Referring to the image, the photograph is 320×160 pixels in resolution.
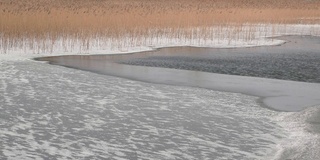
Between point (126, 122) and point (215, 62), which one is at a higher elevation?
point (215, 62)

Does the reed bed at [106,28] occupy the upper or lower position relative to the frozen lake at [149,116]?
upper

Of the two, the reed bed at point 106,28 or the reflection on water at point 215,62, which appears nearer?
the reflection on water at point 215,62

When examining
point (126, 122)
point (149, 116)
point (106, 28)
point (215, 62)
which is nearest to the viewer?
point (126, 122)

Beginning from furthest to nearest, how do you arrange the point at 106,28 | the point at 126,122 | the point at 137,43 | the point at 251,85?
1. the point at 106,28
2. the point at 137,43
3. the point at 251,85
4. the point at 126,122

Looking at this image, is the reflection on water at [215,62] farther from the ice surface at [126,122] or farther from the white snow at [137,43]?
the ice surface at [126,122]

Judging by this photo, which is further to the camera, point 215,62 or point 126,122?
point 215,62

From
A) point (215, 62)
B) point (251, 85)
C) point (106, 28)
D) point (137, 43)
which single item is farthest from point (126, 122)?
point (106, 28)

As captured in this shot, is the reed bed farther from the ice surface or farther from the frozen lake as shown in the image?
the ice surface

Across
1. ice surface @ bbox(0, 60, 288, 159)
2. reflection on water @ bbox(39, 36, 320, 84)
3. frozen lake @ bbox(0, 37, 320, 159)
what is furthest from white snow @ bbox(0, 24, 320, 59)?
ice surface @ bbox(0, 60, 288, 159)

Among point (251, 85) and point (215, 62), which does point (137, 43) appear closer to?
point (215, 62)

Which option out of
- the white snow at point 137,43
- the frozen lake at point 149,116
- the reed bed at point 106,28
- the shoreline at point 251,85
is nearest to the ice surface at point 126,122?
the frozen lake at point 149,116

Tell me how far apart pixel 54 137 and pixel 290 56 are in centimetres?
987

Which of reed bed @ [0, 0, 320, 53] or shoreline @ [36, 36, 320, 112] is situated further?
reed bed @ [0, 0, 320, 53]

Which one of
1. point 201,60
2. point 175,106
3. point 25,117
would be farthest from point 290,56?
point 25,117
